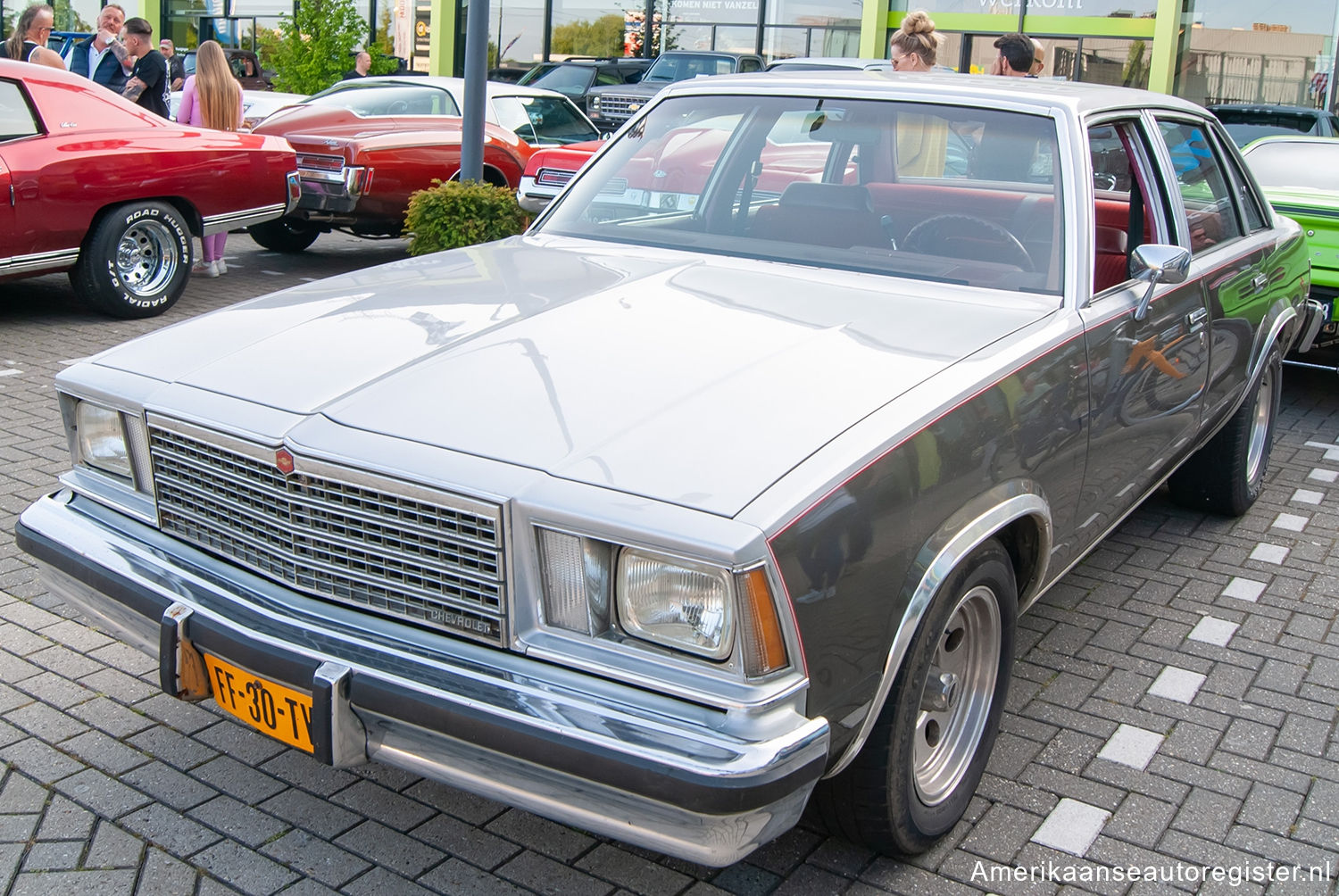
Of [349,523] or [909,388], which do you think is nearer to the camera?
[349,523]

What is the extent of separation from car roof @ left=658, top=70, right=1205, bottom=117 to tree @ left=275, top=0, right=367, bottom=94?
18791mm

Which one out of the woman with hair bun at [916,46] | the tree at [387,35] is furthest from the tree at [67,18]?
the woman with hair bun at [916,46]

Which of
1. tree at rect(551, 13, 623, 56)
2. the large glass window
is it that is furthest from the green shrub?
tree at rect(551, 13, 623, 56)

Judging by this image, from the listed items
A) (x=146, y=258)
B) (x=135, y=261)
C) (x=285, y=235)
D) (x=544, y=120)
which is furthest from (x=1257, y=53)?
(x=135, y=261)

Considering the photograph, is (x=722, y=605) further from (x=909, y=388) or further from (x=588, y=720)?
(x=909, y=388)

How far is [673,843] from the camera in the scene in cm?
217

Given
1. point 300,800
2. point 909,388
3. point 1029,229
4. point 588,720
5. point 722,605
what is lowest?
point 300,800

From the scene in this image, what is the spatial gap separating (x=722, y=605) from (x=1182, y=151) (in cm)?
313

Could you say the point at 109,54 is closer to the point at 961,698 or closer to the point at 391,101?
the point at 391,101

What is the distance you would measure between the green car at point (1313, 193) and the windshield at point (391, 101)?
21.2 ft

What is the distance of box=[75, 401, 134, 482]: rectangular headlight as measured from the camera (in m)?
2.97

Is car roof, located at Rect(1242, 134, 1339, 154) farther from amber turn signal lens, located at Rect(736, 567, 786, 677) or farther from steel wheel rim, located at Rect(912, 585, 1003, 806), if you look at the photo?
amber turn signal lens, located at Rect(736, 567, 786, 677)

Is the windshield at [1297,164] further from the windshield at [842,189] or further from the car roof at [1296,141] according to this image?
the windshield at [842,189]

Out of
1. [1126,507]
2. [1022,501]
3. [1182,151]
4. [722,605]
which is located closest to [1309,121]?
[1182,151]
